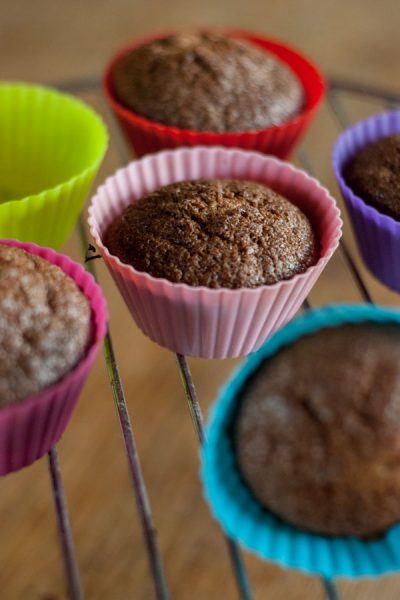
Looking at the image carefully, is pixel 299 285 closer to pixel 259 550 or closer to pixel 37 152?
pixel 259 550

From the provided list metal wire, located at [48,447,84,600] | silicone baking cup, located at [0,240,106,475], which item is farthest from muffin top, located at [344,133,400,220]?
metal wire, located at [48,447,84,600]

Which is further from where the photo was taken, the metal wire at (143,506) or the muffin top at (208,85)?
the muffin top at (208,85)

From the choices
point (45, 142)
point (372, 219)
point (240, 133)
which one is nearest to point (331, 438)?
point (372, 219)

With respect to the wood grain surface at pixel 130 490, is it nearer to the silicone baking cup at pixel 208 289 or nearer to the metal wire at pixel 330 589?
the silicone baking cup at pixel 208 289

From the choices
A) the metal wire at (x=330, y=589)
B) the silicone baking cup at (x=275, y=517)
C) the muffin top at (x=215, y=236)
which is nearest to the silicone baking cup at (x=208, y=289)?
the muffin top at (x=215, y=236)

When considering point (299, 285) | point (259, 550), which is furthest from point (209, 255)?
point (259, 550)

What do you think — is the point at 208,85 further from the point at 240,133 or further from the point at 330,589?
the point at 330,589
